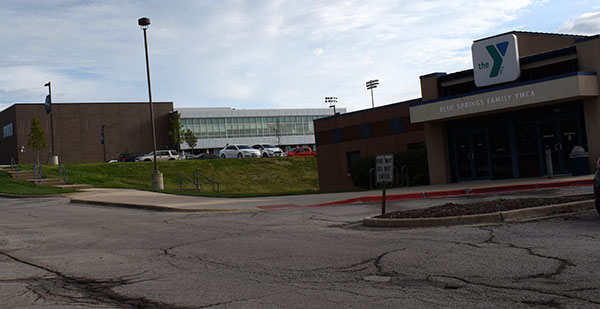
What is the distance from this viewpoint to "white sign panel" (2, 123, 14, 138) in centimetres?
8442

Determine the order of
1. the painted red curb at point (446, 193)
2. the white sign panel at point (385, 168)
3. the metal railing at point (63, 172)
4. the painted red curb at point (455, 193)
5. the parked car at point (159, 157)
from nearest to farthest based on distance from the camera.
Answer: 1. the white sign panel at point (385, 168)
2. the painted red curb at point (455, 193)
3. the painted red curb at point (446, 193)
4. the metal railing at point (63, 172)
5. the parked car at point (159, 157)

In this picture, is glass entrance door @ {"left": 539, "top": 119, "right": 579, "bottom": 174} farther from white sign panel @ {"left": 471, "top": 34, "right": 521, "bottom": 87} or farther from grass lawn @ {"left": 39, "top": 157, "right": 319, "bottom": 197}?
grass lawn @ {"left": 39, "top": 157, "right": 319, "bottom": 197}

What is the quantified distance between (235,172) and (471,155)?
99.5 ft

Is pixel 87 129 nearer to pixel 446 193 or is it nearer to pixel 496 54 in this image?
pixel 496 54

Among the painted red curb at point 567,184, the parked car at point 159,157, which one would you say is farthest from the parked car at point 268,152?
the painted red curb at point 567,184

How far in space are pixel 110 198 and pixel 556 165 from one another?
17.8 metres

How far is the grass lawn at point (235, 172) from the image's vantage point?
47688 mm

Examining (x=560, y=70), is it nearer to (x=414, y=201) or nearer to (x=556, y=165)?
(x=556, y=165)

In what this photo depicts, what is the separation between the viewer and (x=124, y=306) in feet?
21.1

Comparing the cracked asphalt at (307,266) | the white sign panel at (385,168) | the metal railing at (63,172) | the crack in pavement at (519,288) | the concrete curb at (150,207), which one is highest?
the metal railing at (63,172)

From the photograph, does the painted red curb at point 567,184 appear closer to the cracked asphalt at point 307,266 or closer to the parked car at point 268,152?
the cracked asphalt at point 307,266

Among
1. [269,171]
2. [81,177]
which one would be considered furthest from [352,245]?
[269,171]

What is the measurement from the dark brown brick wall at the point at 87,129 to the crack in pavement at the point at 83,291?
3077 inches

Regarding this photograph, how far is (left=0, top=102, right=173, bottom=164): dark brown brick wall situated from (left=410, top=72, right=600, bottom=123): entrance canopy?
66.0 metres
